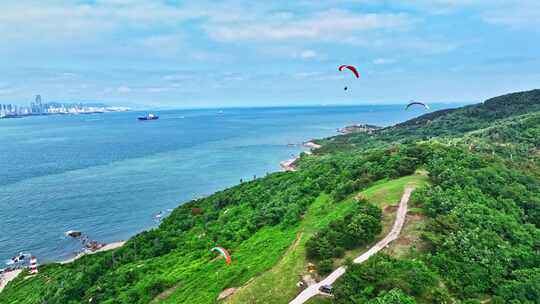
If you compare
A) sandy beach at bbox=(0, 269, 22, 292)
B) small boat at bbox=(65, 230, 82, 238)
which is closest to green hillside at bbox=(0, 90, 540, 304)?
sandy beach at bbox=(0, 269, 22, 292)

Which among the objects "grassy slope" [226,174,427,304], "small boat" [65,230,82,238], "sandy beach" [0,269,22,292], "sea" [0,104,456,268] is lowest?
"sandy beach" [0,269,22,292]

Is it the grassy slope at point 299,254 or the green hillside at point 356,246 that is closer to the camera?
the green hillside at point 356,246

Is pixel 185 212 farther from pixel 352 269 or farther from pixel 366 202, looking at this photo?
pixel 352 269

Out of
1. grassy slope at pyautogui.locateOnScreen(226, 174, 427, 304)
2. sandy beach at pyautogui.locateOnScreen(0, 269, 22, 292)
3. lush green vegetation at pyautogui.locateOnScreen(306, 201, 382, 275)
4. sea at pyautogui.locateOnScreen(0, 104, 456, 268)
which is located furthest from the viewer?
sea at pyautogui.locateOnScreen(0, 104, 456, 268)

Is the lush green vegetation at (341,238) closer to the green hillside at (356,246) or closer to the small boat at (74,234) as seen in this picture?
the green hillside at (356,246)

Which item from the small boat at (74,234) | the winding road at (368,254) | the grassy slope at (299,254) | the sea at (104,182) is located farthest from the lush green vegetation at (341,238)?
the small boat at (74,234)

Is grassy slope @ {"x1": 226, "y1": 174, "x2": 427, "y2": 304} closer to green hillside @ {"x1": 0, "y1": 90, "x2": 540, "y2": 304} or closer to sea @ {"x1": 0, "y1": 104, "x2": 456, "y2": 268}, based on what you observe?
green hillside @ {"x1": 0, "y1": 90, "x2": 540, "y2": 304}
